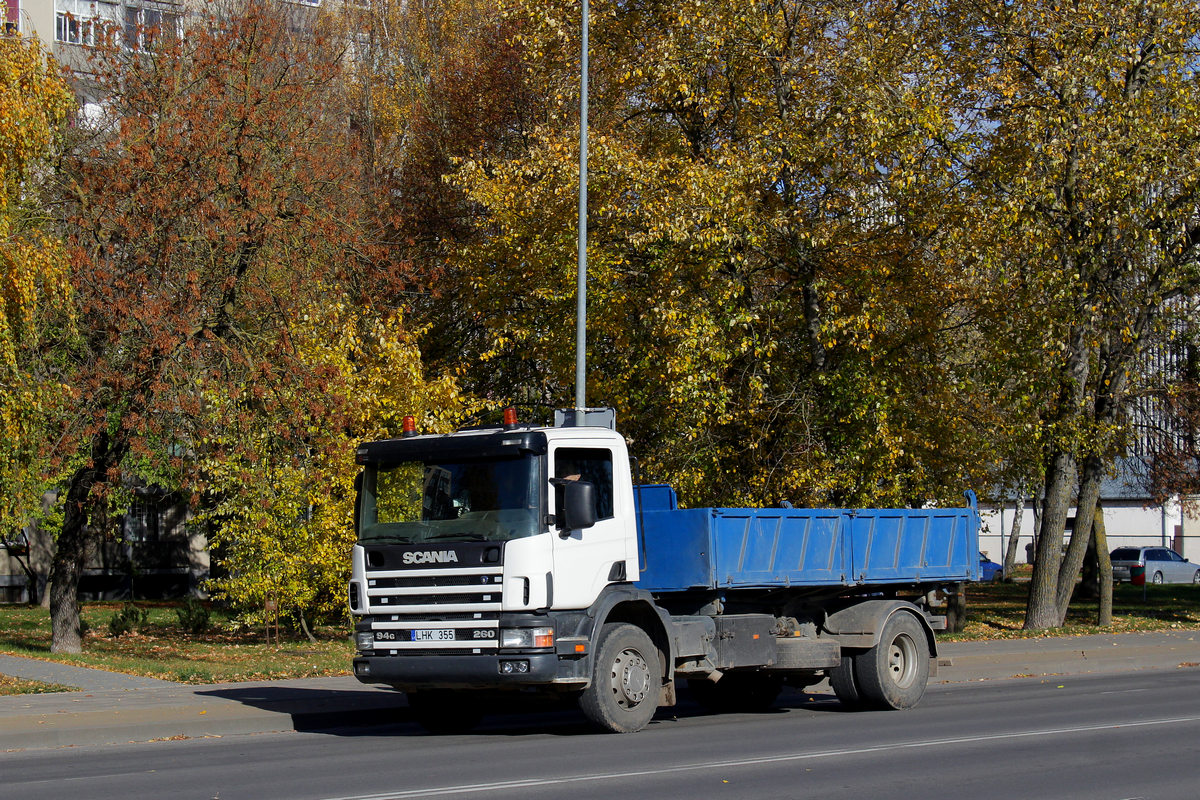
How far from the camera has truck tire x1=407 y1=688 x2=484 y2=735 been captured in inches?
513

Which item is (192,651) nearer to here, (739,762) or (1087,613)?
(739,762)

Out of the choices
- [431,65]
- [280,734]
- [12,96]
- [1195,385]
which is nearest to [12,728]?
[280,734]

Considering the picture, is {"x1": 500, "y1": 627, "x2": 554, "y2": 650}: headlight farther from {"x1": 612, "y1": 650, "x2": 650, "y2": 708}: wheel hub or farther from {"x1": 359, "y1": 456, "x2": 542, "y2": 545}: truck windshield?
{"x1": 612, "y1": 650, "x2": 650, "y2": 708}: wheel hub

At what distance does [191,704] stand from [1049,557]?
60.5 ft

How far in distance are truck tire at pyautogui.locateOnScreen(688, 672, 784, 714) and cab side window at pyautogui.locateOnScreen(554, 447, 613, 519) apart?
3.66 m

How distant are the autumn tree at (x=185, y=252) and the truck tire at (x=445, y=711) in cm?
791

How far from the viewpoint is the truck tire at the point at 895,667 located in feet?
46.5

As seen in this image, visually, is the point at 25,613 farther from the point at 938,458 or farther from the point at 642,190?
the point at 938,458

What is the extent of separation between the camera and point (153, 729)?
1263 centimetres

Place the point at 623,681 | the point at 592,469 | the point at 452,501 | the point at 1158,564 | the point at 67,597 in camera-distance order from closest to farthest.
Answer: the point at 452,501 → the point at 623,681 → the point at 592,469 → the point at 67,597 → the point at 1158,564

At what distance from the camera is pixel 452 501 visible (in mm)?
11641

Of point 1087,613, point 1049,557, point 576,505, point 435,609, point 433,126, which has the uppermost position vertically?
point 433,126

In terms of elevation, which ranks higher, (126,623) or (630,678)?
(630,678)

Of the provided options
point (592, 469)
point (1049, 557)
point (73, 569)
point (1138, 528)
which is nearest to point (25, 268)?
point (73, 569)
